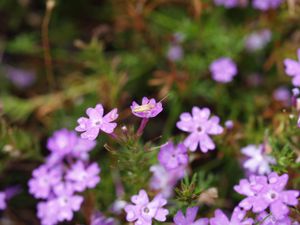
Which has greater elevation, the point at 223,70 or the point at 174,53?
the point at 174,53

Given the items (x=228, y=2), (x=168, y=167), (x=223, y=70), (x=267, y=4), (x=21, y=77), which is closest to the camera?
(x=168, y=167)

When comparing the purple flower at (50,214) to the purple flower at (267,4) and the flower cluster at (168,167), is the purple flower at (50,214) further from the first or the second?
the purple flower at (267,4)

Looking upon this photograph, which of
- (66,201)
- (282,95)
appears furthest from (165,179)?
(282,95)

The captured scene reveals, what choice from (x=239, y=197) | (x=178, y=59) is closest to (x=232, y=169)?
(x=239, y=197)

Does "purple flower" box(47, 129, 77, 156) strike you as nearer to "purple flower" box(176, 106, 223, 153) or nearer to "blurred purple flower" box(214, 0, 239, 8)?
"purple flower" box(176, 106, 223, 153)

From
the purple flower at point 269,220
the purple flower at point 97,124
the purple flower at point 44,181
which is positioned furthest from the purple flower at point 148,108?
the purple flower at point 44,181

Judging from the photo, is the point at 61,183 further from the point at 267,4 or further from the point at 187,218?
the point at 267,4

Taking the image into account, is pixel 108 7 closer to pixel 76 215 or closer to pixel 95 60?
pixel 95 60
